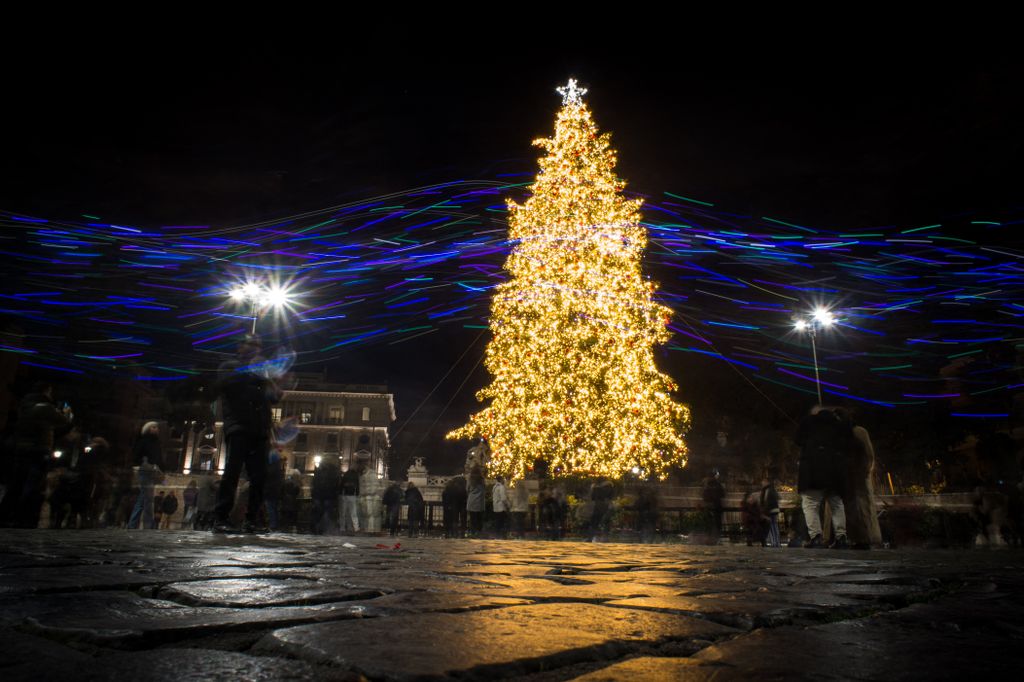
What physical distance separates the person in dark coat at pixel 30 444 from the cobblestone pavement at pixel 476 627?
21.9ft

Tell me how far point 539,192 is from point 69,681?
20.3 m

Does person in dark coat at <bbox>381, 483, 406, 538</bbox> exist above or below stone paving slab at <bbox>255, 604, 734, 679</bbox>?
below

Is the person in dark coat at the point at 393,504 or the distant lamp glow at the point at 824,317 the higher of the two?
the distant lamp glow at the point at 824,317

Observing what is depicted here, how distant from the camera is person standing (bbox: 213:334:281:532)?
6891 mm

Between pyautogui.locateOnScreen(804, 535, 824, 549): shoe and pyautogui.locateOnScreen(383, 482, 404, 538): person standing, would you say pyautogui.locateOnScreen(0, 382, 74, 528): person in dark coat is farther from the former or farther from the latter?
pyautogui.locateOnScreen(804, 535, 824, 549): shoe

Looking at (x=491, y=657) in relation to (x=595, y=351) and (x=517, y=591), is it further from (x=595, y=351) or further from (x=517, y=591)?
(x=595, y=351)

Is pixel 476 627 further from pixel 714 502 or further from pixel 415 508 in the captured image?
pixel 415 508

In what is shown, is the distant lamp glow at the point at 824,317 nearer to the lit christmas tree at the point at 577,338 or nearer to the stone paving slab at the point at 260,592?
the lit christmas tree at the point at 577,338

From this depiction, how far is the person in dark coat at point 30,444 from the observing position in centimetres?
815

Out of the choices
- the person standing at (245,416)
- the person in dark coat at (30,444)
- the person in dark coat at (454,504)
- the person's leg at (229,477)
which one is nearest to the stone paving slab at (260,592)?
the person standing at (245,416)

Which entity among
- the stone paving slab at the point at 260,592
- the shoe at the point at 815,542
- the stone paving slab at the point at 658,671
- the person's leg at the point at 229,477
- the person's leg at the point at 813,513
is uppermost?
the person's leg at the point at 229,477

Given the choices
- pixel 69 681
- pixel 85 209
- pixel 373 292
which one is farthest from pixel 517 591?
pixel 373 292

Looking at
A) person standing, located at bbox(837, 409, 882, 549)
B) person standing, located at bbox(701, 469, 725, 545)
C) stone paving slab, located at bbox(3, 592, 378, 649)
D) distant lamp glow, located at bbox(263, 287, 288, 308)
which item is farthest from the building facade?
stone paving slab, located at bbox(3, 592, 378, 649)

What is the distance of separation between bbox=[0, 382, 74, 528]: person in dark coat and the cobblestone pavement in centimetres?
666
